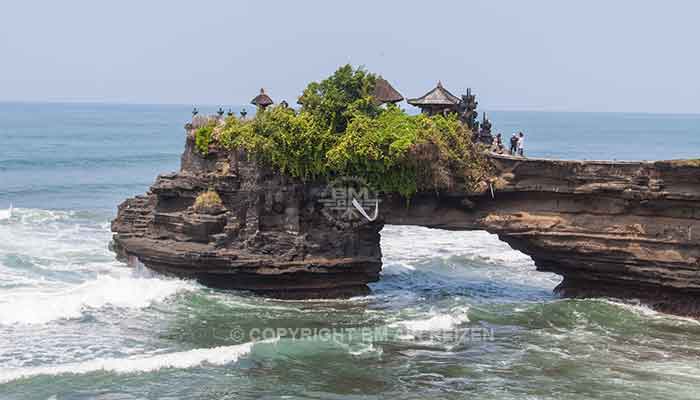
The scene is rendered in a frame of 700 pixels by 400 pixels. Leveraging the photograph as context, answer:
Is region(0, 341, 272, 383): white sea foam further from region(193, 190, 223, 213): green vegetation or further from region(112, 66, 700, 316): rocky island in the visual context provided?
region(193, 190, 223, 213): green vegetation

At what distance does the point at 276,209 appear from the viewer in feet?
113

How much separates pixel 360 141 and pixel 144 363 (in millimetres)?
10420

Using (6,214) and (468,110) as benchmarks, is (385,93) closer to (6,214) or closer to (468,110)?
(468,110)

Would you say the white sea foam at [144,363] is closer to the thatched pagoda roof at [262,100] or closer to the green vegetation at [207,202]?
the green vegetation at [207,202]

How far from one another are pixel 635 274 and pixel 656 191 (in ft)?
9.99

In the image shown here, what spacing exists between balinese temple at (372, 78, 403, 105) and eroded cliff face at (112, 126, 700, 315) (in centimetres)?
383

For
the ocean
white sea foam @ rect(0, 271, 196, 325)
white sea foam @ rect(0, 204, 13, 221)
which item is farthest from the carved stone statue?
white sea foam @ rect(0, 204, 13, 221)

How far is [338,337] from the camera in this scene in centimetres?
2953

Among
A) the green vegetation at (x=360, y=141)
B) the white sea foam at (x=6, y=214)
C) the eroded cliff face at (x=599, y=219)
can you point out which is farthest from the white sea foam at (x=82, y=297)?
the white sea foam at (x=6, y=214)

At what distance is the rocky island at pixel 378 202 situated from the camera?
105 ft

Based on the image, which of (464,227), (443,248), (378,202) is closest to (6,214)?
(443,248)

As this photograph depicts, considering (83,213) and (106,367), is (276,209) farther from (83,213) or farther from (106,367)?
(83,213)

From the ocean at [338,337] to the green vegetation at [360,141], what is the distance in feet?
14.8

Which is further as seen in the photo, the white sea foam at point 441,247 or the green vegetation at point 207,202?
the white sea foam at point 441,247
